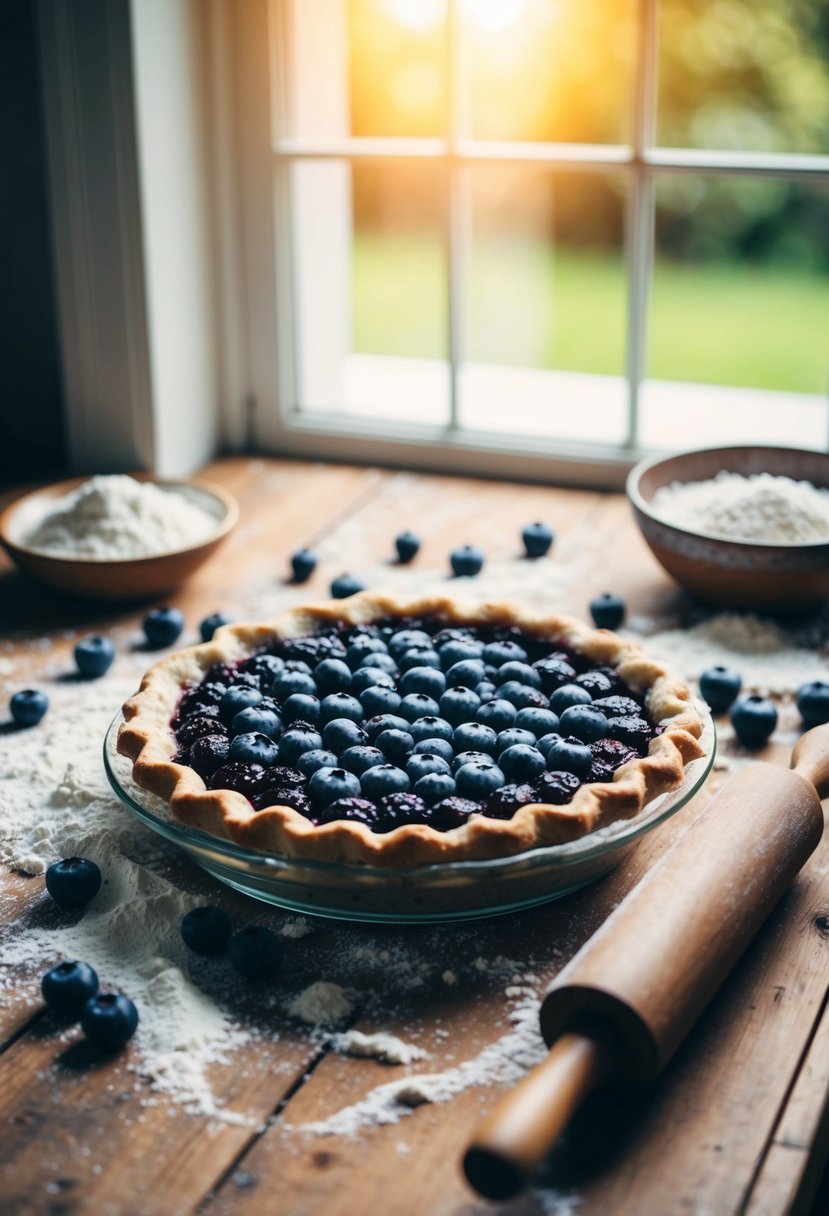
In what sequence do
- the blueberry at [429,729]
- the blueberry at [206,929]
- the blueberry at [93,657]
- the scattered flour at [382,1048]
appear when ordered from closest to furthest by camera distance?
the scattered flour at [382,1048] < the blueberry at [206,929] < the blueberry at [429,729] < the blueberry at [93,657]

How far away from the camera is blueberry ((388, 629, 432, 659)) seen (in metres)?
1.57

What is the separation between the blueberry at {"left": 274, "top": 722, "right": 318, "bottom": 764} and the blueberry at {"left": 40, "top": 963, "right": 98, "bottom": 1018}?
28cm

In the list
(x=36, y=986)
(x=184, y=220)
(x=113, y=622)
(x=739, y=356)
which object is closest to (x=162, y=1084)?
(x=36, y=986)

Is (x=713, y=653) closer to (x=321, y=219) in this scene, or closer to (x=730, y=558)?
(x=730, y=558)

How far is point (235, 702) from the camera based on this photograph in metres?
1.44

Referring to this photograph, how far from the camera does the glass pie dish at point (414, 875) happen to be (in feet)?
3.89

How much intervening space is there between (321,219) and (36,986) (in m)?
1.85

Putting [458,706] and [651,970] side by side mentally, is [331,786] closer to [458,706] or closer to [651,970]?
[458,706]

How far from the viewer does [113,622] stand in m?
2.04

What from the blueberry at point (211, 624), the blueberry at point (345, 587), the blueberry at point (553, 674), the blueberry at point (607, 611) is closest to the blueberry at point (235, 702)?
the blueberry at point (553, 674)

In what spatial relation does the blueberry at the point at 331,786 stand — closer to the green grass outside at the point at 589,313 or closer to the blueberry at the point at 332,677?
the blueberry at the point at 332,677

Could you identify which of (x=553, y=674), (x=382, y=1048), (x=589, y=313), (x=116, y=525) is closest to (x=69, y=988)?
(x=382, y=1048)

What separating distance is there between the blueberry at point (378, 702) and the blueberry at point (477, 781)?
167 millimetres

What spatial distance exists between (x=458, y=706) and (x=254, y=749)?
0.22 m
